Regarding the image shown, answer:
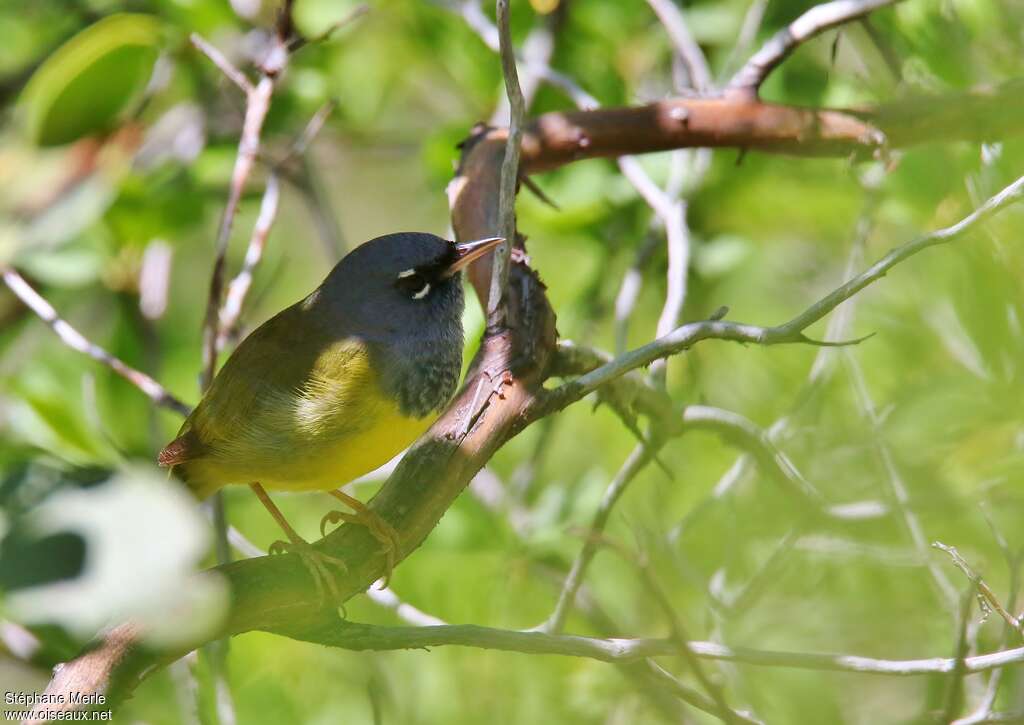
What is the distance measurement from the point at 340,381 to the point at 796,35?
1.81 meters

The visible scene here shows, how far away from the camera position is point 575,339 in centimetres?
477

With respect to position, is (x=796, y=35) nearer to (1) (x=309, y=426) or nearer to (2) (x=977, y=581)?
(1) (x=309, y=426)

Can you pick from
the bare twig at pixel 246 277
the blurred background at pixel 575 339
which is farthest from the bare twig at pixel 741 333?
the bare twig at pixel 246 277

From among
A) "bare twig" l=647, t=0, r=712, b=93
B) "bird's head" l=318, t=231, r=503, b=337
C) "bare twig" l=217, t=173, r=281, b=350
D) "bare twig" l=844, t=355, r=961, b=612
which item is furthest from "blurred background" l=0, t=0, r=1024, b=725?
"bird's head" l=318, t=231, r=503, b=337

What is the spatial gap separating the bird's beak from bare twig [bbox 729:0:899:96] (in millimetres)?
1000

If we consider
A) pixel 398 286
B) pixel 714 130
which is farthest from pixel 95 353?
pixel 714 130

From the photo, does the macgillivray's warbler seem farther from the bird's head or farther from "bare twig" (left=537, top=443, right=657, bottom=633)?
"bare twig" (left=537, top=443, right=657, bottom=633)

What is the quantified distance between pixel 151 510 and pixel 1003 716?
1706 millimetres

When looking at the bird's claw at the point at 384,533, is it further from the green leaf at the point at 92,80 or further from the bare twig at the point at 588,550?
the green leaf at the point at 92,80

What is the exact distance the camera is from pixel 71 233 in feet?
14.8

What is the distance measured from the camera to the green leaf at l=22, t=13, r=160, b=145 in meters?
4.43

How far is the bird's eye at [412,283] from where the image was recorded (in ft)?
12.5

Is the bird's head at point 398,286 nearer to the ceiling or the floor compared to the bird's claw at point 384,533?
nearer to the ceiling

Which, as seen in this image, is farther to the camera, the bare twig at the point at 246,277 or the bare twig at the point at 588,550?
the bare twig at the point at 246,277
